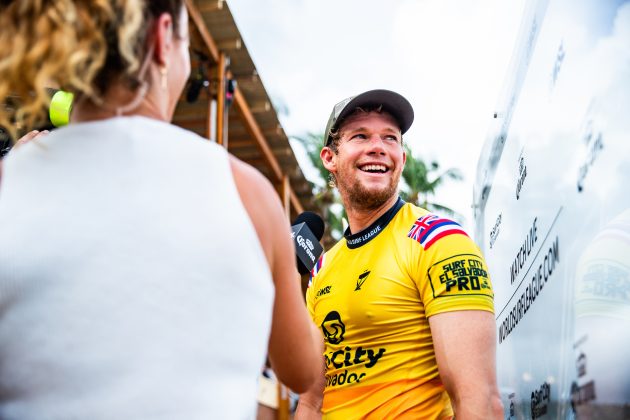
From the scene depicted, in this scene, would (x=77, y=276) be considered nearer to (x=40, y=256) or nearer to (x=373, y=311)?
(x=40, y=256)

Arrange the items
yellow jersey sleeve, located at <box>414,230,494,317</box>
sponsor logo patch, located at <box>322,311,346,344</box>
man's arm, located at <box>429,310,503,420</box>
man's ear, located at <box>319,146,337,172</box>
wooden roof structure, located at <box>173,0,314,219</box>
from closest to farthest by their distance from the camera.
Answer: man's arm, located at <box>429,310,503,420</box> → yellow jersey sleeve, located at <box>414,230,494,317</box> → sponsor logo patch, located at <box>322,311,346,344</box> → man's ear, located at <box>319,146,337,172</box> → wooden roof structure, located at <box>173,0,314,219</box>

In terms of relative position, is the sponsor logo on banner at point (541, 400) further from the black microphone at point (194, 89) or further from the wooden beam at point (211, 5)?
the black microphone at point (194, 89)

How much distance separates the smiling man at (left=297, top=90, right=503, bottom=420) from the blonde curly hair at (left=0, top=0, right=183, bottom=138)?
1504 millimetres

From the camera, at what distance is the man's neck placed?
9.78ft

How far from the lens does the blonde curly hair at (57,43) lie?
112 centimetres

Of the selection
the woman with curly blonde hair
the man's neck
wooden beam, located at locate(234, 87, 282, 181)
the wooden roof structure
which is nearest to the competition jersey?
the man's neck

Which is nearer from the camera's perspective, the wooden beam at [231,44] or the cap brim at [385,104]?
the cap brim at [385,104]

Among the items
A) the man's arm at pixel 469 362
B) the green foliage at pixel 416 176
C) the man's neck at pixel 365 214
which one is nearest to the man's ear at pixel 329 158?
the man's neck at pixel 365 214

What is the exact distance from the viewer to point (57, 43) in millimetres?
1118

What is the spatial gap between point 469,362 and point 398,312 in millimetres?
343

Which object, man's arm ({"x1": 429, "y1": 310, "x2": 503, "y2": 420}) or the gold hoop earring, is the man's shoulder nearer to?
man's arm ({"x1": 429, "y1": 310, "x2": 503, "y2": 420})

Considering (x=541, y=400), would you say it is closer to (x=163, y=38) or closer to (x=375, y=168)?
(x=375, y=168)

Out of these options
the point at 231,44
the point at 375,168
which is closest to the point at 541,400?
the point at 375,168

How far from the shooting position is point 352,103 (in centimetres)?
302
